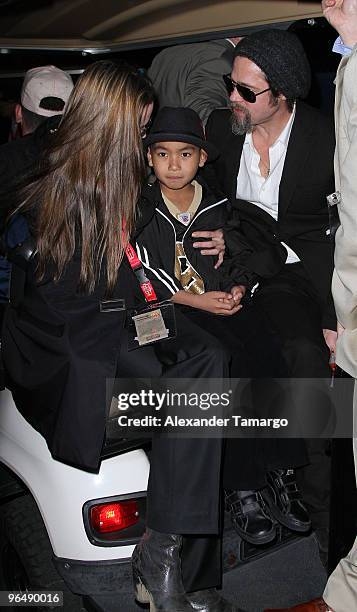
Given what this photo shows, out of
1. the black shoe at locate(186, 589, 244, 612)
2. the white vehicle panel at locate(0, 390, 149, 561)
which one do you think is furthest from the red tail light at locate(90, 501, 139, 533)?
the black shoe at locate(186, 589, 244, 612)

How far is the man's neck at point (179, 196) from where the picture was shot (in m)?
3.07

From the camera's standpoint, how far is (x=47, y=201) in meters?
2.69

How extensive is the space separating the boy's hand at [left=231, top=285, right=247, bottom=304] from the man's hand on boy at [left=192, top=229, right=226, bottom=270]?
106mm

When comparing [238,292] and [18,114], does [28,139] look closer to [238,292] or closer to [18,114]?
[18,114]

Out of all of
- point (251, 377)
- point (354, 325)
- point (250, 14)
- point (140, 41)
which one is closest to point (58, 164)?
point (251, 377)

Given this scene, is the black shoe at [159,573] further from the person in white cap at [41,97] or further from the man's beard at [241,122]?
the person in white cap at [41,97]

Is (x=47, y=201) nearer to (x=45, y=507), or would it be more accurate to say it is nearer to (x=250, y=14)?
(x=45, y=507)

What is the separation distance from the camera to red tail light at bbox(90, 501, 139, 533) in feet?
8.10

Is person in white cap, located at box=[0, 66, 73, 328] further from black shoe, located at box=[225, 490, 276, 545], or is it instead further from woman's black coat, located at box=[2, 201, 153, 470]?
black shoe, located at box=[225, 490, 276, 545]

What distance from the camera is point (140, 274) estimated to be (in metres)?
2.69

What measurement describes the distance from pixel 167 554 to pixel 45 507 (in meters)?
0.37

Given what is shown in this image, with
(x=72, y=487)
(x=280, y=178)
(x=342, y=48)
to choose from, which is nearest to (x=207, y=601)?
(x=72, y=487)

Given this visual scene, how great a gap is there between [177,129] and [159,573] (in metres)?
1.45

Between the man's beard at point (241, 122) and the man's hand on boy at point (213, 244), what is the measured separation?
448mm
